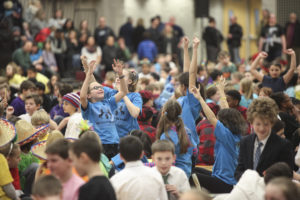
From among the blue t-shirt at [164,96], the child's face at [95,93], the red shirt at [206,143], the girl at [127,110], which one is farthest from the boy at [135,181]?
the blue t-shirt at [164,96]

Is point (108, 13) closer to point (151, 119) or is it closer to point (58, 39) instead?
point (58, 39)

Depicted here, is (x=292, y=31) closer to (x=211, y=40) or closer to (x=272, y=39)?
(x=272, y=39)

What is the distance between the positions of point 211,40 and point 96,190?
14.9m

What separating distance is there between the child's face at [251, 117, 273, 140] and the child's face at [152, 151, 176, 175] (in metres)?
0.96

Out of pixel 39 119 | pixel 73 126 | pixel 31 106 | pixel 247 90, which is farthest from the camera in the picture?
pixel 247 90

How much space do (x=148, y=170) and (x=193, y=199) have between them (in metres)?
0.98

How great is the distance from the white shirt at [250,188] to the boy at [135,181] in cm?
84

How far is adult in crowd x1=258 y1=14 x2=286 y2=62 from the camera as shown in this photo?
1697cm

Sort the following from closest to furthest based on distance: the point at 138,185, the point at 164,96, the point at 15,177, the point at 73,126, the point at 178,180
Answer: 1. the point at 138,185
2. the point at 178,180
3. the point at 15,177
4. the point at 73,126
5. the point at 164,96

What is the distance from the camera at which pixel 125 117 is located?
286 inches

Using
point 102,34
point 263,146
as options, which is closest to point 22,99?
point 263,146

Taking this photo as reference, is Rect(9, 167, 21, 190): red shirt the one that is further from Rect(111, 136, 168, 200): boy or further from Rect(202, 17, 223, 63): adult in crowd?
Rect(202, 17, 223, 63): adult in crowd

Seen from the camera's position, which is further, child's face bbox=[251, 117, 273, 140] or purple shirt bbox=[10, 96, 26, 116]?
purple shirt bbox=[10, 96, 26, 116]

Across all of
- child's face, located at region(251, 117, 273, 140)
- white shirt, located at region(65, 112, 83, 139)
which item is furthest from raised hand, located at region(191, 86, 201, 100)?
white shirt, located at region(65, 112, 83, 139)
